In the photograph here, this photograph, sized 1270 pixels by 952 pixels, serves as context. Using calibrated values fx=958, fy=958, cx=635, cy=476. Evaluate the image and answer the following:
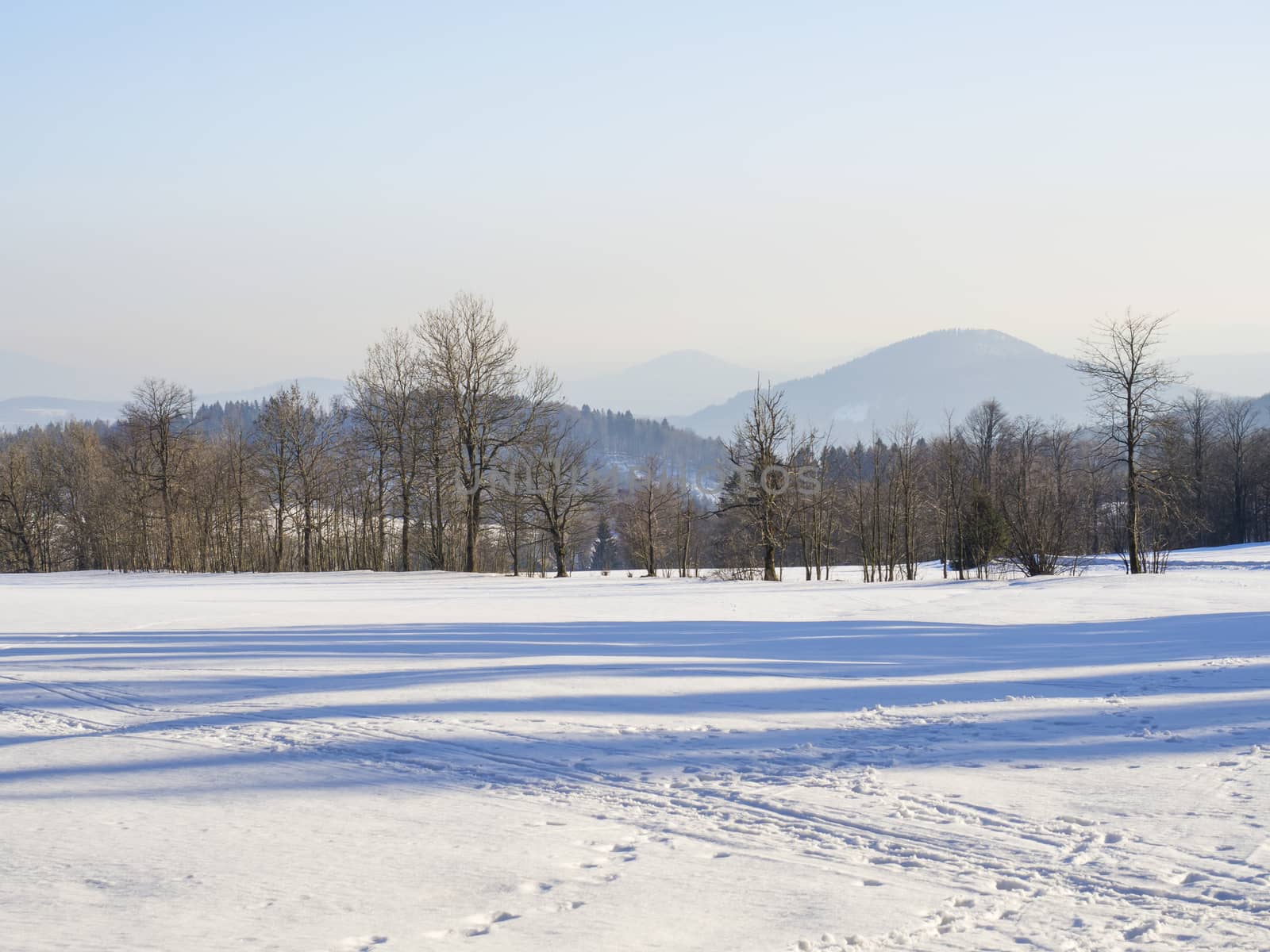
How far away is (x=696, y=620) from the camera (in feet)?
57.9

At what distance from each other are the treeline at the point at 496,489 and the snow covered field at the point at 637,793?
17.9m

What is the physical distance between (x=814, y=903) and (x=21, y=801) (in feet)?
17.9

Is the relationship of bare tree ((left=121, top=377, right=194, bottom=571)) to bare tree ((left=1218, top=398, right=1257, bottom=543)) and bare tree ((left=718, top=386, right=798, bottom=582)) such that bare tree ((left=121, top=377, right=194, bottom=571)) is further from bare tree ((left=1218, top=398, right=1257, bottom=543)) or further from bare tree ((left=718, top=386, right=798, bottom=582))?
bare tree ((left=1218, top=398, right=1257, bottom=543))

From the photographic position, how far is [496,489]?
36375 millimetres

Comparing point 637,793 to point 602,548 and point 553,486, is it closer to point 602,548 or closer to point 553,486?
point 553,486

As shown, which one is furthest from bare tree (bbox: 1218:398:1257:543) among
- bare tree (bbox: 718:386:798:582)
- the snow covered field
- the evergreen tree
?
the snow covered field

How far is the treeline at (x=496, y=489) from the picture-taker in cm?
3359

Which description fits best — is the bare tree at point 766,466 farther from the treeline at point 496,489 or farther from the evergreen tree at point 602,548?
the evergreen tree at point 602,548

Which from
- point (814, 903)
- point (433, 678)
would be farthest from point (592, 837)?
point (433, 678)

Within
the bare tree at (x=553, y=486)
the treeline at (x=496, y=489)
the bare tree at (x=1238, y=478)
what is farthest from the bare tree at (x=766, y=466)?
the bare tree at (x=1238, y=478)

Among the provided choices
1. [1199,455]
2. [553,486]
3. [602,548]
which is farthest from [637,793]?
[602,548]

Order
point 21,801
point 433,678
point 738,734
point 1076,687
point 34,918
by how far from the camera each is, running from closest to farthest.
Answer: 1. point 34,918
2. point 21,801
3. point 738,734
4. point 1076,687
5. point 433,678

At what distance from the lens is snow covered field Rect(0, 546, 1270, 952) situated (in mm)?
4574

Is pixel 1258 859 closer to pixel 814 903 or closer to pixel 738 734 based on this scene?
pixel 814 903
